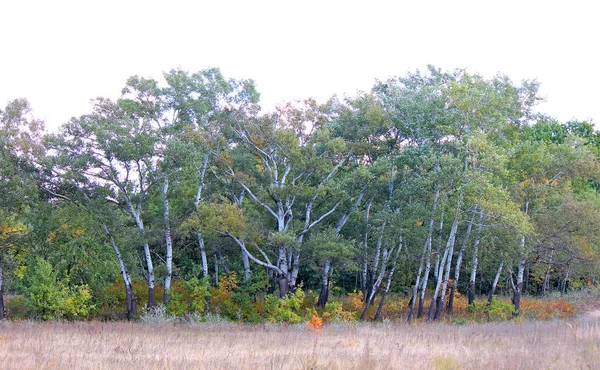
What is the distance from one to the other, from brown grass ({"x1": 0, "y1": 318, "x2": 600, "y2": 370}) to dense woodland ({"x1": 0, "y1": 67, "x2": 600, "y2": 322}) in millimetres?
8886

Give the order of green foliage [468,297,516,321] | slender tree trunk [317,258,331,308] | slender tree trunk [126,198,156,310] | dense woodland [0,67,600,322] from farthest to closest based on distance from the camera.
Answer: slender tree trunk [317,258,331,308], green foliage [468,297,516,321], slender tree trunk [126,198,156,310], dense woodland [0,67,600,322]

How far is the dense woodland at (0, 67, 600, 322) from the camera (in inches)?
892

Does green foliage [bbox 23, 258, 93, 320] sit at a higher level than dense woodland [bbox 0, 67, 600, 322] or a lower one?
→ lower

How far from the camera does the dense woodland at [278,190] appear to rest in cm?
A: 2266

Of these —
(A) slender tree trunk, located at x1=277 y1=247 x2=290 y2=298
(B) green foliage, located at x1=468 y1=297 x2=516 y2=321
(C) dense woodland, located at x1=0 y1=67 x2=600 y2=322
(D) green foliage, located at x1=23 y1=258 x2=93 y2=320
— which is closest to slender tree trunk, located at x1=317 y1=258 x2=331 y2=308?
(C) dense woodland, located at x1=0 y1=67 x2=600 y2=322

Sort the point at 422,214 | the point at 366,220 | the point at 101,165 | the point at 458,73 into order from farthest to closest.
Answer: the point at 458,73, the point at 366,220, the point at 101,165, the point at 422,214

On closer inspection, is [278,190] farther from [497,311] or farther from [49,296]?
[497,311]

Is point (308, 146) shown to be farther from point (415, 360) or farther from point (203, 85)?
point (415, 360)

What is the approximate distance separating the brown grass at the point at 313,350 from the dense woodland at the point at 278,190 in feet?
29.2

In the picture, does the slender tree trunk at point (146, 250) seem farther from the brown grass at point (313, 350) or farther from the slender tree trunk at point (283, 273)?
the brown grass at point (313, 350)

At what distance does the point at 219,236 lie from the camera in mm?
25844

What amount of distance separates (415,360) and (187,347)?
4436mm

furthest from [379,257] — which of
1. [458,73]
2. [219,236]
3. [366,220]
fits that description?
[458,73]

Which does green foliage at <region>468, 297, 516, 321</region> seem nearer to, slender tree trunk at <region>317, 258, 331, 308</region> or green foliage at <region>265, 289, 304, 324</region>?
slender tree trunk at <region>317, 258, 331, 308</region>
